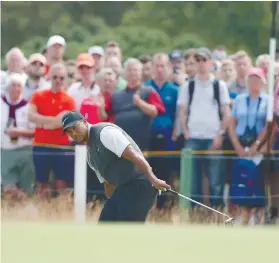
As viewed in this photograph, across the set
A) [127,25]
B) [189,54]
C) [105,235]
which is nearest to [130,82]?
[189,54]

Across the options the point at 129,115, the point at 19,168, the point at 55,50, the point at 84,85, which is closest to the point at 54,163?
the point at 19,168

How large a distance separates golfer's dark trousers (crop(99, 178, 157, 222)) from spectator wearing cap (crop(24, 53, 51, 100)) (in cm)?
391

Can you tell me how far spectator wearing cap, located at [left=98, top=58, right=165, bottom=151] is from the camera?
52.6ft

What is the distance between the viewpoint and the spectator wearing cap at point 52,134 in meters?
16.4

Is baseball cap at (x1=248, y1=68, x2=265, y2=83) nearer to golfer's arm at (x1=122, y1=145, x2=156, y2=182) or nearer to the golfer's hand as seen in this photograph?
golfer's arm at (x1=122, y1=145, x2=156, y2=182)

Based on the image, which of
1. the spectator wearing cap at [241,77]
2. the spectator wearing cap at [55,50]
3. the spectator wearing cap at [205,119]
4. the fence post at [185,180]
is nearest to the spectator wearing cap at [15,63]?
the spectator wearing cap at [55,50]

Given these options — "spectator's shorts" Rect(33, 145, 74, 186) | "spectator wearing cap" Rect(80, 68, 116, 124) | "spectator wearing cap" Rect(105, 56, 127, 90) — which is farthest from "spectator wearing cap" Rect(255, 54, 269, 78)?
"spectator's shorts" Rect(33, 145, 74, 186)

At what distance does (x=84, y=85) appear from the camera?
1662cm

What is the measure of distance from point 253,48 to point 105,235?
14.2 m

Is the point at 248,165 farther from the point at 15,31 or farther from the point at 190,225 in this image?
the point at 15,31

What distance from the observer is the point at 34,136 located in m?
16.7

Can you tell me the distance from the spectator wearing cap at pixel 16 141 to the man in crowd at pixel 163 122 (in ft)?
5.03

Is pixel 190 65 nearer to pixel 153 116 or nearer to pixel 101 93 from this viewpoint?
pixel 153 116

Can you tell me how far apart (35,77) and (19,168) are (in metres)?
1.14
